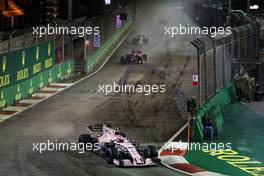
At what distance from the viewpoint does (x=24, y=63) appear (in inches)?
1315

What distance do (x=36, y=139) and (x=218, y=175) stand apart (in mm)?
7953

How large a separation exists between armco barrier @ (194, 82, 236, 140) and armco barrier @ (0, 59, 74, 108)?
10310 millimetres

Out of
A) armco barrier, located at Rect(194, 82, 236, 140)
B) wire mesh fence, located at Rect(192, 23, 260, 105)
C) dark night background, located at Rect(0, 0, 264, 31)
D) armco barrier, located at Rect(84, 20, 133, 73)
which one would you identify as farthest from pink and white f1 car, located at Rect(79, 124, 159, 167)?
dark night background, located at Rect(0, 0, 264, 31)

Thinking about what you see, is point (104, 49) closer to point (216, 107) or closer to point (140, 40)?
point (140, 40)

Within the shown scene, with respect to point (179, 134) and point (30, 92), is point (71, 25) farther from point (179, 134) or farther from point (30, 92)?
point (179, 134)

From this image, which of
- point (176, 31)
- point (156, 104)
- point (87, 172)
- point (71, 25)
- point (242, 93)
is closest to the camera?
point (87, 172)

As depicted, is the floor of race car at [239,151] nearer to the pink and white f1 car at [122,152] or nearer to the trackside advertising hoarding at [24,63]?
the pink and white f1 car at [122,152]

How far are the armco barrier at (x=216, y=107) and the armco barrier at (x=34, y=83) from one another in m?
10.3

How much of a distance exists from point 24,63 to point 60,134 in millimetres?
9950

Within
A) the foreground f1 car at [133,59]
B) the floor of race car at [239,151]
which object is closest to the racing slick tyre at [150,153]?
the floor of race car at [239,151]

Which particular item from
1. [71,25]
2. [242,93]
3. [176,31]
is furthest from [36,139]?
[176,31]

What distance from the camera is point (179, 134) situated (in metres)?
25.3

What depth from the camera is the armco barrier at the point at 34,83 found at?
30.7 metres

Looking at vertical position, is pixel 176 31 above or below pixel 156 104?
above
